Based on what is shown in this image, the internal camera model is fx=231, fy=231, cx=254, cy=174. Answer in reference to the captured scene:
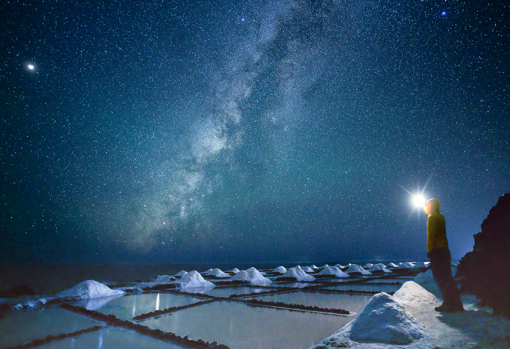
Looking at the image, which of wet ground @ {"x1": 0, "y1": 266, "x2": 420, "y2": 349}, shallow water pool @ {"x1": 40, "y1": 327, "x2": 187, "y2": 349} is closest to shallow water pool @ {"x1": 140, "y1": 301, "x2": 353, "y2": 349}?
wet ground @ {"x1": 0, "y1": 266, "x2": 420, "y2": 349}

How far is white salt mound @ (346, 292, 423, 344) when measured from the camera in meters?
4.23

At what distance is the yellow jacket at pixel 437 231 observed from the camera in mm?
5352

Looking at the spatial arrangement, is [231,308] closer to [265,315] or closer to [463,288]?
[265,315]

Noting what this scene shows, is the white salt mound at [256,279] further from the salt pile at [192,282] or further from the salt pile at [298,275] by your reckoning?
the salt pile at [192,282]

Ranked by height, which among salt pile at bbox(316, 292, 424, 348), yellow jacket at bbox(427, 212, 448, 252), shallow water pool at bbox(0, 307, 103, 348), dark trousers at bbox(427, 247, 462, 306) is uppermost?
yellow jacket at bbox(427, 212, 448, 252)

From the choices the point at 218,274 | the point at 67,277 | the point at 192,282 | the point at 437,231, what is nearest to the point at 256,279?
the point at 192,282

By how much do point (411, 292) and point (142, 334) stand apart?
7227 mm

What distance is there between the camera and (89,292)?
11742mm

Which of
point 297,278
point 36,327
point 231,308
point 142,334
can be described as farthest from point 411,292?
point 297,278

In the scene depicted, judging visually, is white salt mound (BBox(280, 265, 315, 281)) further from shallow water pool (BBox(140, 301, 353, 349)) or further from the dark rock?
the dark rock

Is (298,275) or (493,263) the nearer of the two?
(493,263)

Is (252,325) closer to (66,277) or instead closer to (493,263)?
(493,263)

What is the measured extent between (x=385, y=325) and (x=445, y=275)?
6.72ft

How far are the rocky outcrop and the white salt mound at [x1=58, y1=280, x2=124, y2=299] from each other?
49.9 feet
